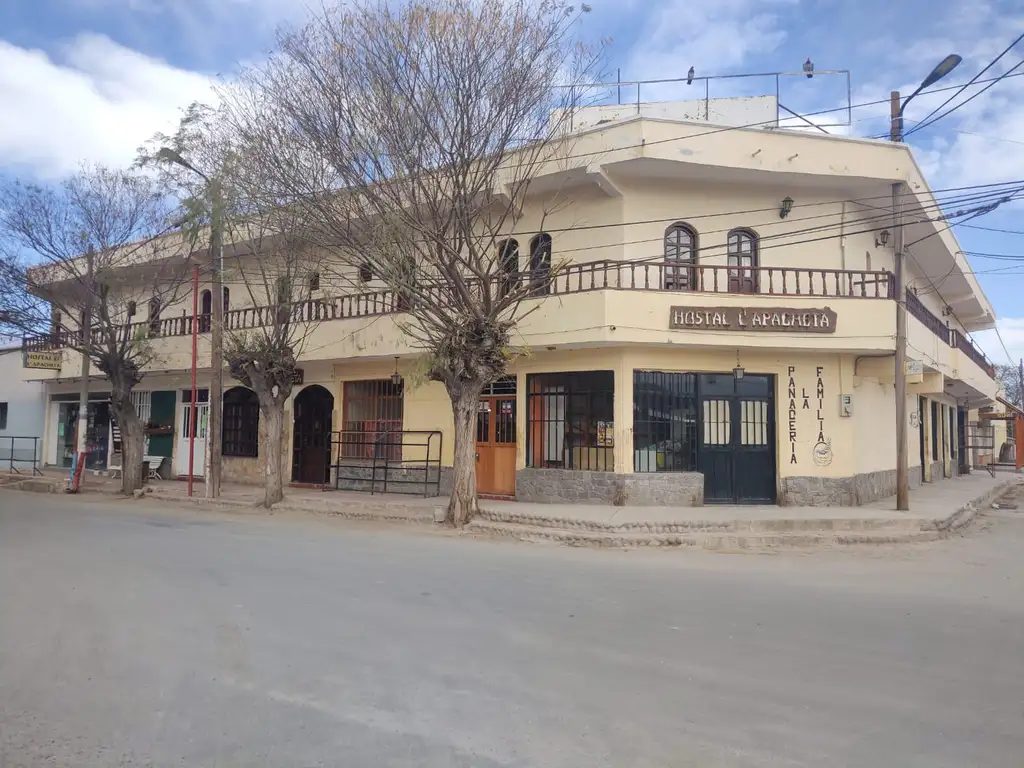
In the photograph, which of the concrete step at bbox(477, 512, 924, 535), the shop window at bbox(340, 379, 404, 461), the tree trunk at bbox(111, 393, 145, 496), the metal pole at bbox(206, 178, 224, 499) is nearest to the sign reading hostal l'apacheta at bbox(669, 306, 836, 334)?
the concrete step at bbox(477, 512, 924, 535)

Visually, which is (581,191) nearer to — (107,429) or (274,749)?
(274,749)

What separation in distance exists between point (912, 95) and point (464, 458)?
33.8ft

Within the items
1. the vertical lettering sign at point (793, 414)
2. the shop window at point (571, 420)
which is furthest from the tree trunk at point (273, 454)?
the vertical lettering sign at point (793, 414)

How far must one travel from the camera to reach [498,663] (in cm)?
524

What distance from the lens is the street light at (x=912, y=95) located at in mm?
11562

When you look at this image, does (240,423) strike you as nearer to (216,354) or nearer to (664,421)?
(216,354)

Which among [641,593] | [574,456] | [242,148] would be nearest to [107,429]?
[242,148]

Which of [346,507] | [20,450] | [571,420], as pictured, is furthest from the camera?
[20,450]

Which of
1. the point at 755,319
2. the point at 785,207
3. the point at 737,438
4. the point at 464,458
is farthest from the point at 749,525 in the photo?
the point at 785,207

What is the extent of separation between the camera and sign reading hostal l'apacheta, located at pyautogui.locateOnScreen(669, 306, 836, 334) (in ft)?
45.2

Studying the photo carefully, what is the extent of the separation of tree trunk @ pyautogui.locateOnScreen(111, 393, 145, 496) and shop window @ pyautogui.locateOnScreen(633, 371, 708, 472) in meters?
13.4

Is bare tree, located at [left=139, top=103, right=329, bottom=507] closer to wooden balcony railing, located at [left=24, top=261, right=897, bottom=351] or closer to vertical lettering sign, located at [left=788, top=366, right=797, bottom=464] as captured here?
wooden balcony railing, located at [left=24, top=261, right=897, bottom=351]

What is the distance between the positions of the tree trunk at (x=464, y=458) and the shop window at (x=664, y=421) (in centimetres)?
328

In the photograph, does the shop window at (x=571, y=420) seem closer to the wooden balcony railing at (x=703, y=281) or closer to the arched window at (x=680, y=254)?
the wooden balcony railing at (x=703, y=281)
